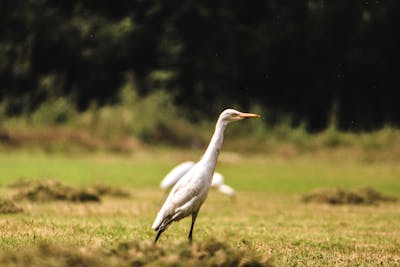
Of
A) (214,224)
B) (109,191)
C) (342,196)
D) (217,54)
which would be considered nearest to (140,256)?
(214,224)

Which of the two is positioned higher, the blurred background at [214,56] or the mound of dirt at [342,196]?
the blurred background at [214,56]

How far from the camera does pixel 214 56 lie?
119ft

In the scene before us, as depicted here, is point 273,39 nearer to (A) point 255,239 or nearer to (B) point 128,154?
(B) point 128,154

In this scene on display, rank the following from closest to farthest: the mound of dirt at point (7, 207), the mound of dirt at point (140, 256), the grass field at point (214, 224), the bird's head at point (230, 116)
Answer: the mound of dirt at point (140, 256)
the grass field at point (214, 224)
the bird's head at point (230, 116)
the mound of dirt at point (7, 207)

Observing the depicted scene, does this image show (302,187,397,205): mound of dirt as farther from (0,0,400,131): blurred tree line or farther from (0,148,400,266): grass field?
(0,0,400,131): blurred tree line

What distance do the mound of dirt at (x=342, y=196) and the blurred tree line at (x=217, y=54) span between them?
67.4 ft

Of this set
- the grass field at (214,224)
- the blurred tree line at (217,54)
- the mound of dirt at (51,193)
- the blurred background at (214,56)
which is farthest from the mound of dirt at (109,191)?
the blurred tree line at (217,54)

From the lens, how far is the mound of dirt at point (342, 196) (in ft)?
45.2

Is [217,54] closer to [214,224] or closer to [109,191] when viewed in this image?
[109,191]

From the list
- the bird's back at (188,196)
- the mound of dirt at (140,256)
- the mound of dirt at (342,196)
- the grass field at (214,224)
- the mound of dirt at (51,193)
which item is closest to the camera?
the mound of dirt at (140,256)

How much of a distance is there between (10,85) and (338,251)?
30.2m

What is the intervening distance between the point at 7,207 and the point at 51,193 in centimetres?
224

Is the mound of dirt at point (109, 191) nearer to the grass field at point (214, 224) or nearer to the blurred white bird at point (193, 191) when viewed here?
the grass field at point (214, 224)

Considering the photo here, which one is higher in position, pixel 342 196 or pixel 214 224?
pixel 342 196
